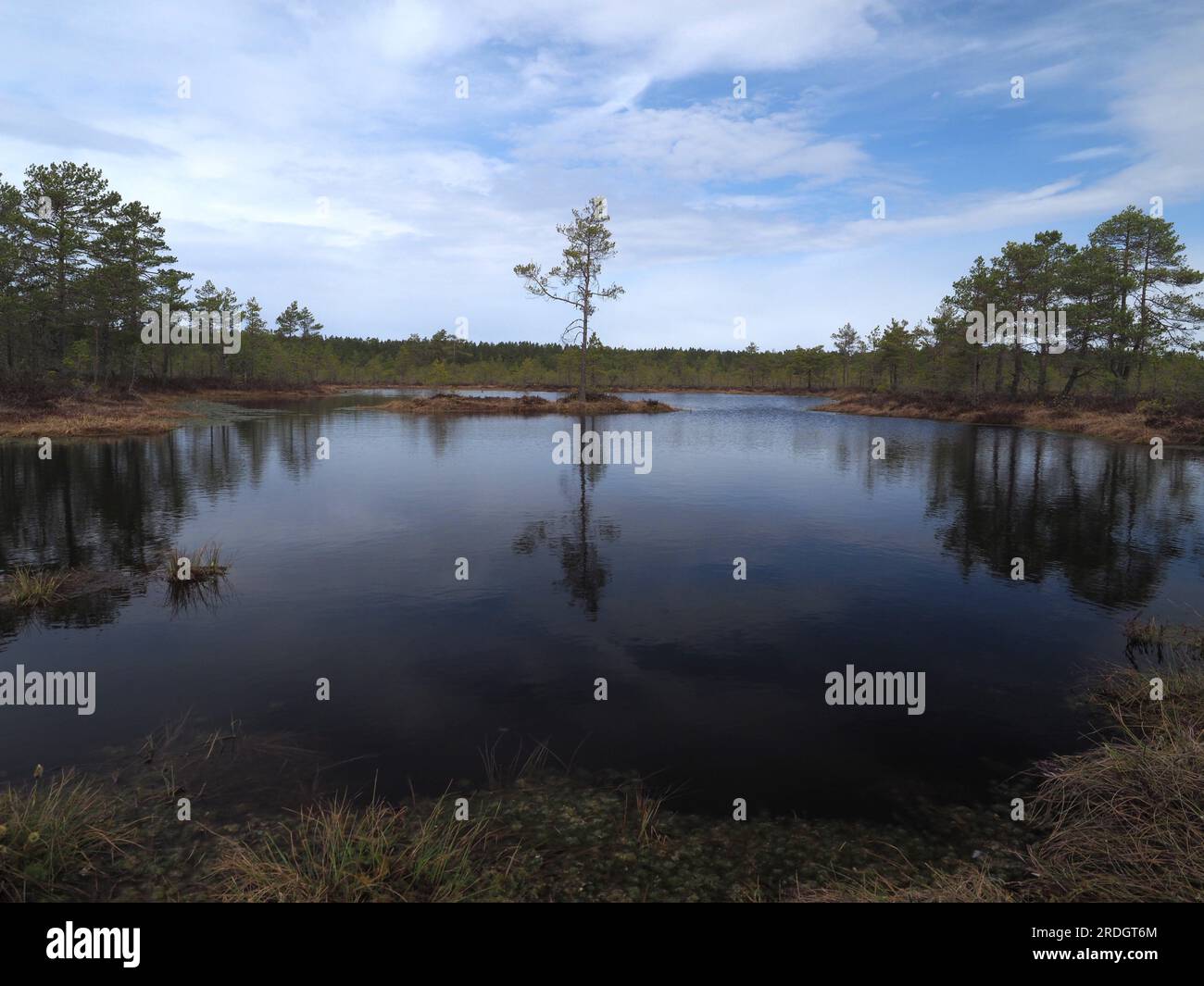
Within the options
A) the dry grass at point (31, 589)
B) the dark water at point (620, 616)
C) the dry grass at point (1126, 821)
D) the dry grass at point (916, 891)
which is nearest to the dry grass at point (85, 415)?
the dark water at point (620, 616)

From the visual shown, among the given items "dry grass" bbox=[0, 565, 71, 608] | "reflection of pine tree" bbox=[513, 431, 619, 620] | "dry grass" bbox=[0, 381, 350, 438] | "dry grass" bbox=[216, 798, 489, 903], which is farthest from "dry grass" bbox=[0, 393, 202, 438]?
"dry grass" bbox=[216, 798, 489, 903]

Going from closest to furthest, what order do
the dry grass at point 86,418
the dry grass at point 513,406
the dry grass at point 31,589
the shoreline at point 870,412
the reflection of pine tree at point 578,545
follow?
the dry grass at point 31,589 < the reflection of pine tree at point 578,545 < the dry grass at point 86,418 < the shoreline at point 870,412 < the dry grass at point 513,406

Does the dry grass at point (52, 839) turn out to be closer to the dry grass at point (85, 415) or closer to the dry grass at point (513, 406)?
the dry grass at point (85, 415)

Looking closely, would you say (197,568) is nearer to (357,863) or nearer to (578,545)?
(578,545)

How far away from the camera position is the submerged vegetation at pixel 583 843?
561 cm

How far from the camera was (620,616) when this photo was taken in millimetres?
13008

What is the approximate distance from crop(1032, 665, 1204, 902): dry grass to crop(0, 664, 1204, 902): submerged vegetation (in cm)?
2

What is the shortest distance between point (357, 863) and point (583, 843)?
216cm

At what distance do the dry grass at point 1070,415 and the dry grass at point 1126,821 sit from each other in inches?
1800

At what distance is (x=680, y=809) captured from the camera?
7262mm

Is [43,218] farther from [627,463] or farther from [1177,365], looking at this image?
[1177,365]

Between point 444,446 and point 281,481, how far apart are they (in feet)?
46.5

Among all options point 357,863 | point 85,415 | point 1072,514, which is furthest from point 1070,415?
point 85,415

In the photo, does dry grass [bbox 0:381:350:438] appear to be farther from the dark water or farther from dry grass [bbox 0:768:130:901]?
dry grass [bbox 0:768:130:901]
